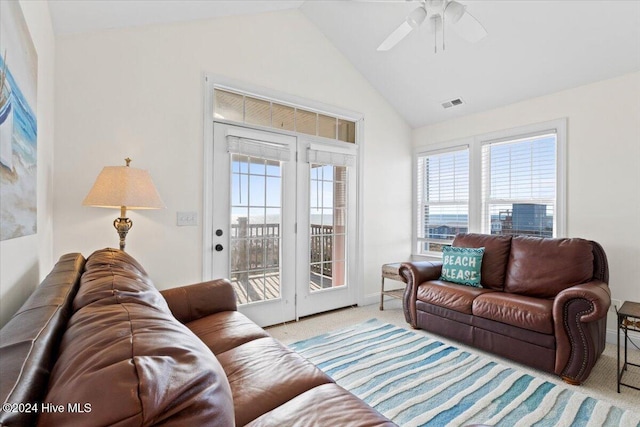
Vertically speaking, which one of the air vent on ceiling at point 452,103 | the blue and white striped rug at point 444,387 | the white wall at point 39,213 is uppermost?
the air vent on ceiling at point 452,103

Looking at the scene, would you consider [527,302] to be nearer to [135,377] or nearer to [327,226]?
[327,226]

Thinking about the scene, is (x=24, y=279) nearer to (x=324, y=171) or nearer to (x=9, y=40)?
(x=9, y=40)

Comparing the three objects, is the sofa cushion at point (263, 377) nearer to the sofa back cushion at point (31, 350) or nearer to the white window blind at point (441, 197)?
the sofa back cushion at point (31, 350)

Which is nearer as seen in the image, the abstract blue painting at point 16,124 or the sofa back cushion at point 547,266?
the abstract blue painting at point 16,124

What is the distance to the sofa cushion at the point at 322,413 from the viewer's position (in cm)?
104

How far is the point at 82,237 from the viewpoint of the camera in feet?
7.77

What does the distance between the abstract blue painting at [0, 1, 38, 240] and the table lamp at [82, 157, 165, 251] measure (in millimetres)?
596

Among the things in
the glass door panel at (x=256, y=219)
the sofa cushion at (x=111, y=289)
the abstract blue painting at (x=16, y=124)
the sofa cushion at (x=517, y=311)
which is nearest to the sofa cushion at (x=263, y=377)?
the sofa cushion at (x=111, y=289)

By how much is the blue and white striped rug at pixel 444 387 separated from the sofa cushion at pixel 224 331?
84 cm

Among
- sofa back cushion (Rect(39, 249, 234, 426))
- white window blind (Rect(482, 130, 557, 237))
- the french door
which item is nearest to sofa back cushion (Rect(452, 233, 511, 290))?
white window blind (Rect(482, 130, 557, 237))

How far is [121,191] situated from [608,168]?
4.14m

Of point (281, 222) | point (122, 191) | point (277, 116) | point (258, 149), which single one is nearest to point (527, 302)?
point (281, 222)

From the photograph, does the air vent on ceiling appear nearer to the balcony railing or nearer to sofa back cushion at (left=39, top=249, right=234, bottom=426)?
the balcony railing

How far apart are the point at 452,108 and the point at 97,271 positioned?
4043 mm
